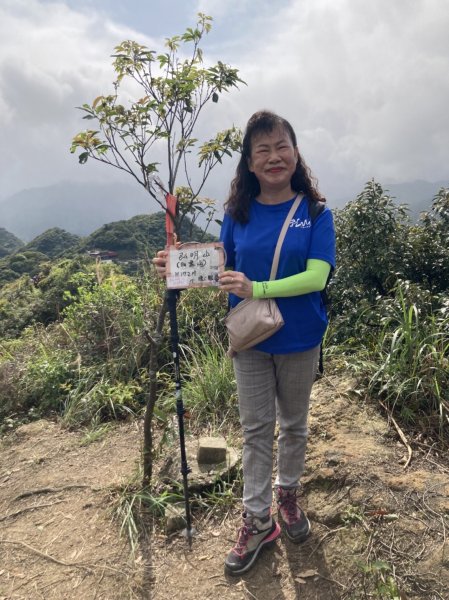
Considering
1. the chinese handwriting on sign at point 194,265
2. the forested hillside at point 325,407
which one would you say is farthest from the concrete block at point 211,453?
the chinese handwriting on sign at point 194,265

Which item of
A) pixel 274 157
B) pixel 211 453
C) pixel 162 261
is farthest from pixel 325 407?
pixel 274 157

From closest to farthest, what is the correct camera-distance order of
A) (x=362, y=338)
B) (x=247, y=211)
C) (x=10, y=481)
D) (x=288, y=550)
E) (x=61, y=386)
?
(x=247, y=211)
(x=288, y=550)
(x=10, y=481)
(x=362, y=338)
(x=61, y=386)

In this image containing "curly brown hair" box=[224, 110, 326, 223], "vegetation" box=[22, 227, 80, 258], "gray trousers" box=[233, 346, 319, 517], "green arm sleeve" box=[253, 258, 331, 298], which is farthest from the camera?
"vegetation" box=[22, 227, 80, 258]

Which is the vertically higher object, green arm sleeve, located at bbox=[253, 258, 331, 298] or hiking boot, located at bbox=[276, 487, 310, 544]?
green arm sleeve, located at bbox=[253, 258, 331, 298]

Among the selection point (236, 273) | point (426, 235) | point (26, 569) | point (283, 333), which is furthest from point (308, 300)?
point (426, 235)

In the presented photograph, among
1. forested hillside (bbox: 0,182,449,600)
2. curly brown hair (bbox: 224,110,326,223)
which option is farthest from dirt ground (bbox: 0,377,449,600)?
curly brown hair (bbox: 224,110,326,223)

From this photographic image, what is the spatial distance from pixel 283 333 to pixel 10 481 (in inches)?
107

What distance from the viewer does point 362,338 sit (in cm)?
392

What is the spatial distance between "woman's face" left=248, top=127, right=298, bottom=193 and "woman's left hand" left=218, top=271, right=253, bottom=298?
47cm

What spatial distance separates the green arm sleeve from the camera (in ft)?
5.87

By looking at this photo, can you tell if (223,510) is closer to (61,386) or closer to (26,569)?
(26,569)

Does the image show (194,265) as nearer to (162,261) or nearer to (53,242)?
(162,261)

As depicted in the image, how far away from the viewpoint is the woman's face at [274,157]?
73.9 inches

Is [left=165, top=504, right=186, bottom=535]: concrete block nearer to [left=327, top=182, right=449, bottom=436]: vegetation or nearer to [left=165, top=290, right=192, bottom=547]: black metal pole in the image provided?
[left=165, top=290, right=192, bottom=547]: black metal pole
